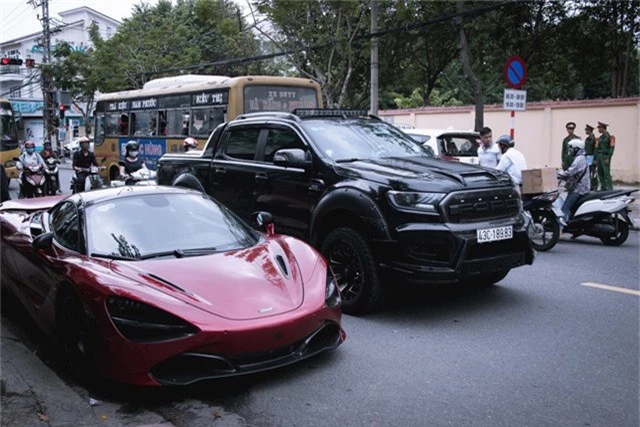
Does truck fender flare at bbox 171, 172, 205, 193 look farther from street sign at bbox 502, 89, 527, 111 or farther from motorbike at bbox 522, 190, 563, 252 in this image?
street sign at bbox 502, 89, 527, 111

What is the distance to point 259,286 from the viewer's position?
464cm

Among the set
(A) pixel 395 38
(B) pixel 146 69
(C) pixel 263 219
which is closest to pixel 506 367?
(C) pixel 263 219

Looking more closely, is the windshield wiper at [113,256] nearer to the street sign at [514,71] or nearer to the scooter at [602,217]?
the scooter at [602,217]

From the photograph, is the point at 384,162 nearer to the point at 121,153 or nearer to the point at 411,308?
the point at 411,308

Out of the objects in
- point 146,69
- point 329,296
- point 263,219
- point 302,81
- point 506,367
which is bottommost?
point 506,367

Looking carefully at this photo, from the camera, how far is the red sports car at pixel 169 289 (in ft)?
13.8

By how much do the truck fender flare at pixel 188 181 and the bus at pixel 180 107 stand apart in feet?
17.9

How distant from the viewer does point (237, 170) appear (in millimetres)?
8102

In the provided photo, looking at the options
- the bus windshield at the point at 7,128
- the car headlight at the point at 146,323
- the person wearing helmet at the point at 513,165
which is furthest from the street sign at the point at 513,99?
the bus windshield at the point at 7,128

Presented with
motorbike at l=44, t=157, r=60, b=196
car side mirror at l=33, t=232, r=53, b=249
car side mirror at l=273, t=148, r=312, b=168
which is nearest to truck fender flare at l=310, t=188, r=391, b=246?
car side mirror at l=273, t=148, r=312, b=168

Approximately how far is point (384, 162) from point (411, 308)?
149cm

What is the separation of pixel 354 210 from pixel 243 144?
2.48 meters

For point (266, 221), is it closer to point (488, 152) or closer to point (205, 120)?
point (488, 152)

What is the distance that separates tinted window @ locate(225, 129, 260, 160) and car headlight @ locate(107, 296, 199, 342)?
13.0ft
